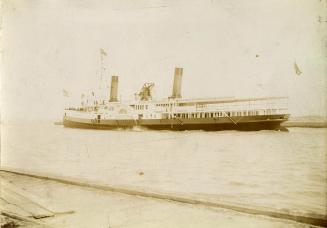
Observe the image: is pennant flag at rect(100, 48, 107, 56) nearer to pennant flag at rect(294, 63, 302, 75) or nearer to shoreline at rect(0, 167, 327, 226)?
shoreline at rect(0, 167, 327, 226)

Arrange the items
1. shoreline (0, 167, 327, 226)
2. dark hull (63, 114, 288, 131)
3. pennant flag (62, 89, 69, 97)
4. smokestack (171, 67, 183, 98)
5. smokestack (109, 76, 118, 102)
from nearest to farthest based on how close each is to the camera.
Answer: shoreline (0, 167, 327, 226), dark hull (63, 114, 288, 131), smokestack (171, 67, 183, 98), smokestack (109, 76, 118, 102), pennant flag (62, 89, 69, 97)

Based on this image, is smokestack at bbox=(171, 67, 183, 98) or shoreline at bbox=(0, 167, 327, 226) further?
smokestack at bbox=(171, 67, 183, 98)

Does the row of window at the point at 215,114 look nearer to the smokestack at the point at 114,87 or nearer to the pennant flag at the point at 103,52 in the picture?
the smokestack at the point at 114,87

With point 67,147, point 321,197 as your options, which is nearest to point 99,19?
point 67,147

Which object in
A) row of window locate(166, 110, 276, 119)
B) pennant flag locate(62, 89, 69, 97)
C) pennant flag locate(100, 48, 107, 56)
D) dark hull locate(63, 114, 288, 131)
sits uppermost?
pennant flag locate(100, 48, 107, 56)

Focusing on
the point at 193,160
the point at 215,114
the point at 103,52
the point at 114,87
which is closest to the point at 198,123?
the point at 215,114

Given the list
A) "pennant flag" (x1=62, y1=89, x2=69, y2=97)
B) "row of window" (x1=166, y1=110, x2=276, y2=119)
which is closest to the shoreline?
"row of window" (x1=166, y1=110, x2=276, y2=119)
